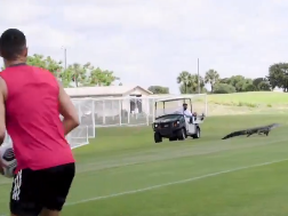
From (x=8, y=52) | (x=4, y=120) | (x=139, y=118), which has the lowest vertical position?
(x=139, y=118)

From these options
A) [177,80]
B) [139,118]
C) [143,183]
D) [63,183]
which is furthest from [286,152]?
[177,80]

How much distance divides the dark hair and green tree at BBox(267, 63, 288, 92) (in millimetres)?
135537

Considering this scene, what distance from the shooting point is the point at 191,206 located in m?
10.5

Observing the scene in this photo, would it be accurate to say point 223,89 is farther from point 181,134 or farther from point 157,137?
point 181,134

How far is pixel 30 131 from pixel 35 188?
387 millimetres

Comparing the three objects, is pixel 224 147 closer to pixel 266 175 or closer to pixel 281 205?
pixel 266 175

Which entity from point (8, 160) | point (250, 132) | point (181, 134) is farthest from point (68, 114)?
point (250, 132)

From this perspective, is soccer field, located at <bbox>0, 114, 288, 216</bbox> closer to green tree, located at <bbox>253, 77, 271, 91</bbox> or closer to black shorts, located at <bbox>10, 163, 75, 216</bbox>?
black shorts, located at <bbox>10, 163, 75, 216</bbox>

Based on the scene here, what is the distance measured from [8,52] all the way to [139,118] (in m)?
52.8

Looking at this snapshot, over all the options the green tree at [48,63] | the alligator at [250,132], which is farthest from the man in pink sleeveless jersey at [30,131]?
the green tree at [48,63]

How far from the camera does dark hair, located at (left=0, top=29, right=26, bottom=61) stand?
14.8ft

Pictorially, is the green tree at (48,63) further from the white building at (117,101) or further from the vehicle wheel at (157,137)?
the vehicle wheel at (157,137)

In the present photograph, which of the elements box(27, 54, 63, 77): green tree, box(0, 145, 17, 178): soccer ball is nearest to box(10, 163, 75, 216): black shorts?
box(0, 145, 17, 178): soccer ball

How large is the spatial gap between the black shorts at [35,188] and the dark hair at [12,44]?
784 millimetres
